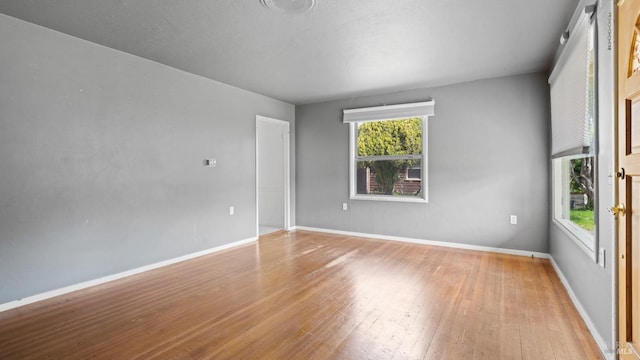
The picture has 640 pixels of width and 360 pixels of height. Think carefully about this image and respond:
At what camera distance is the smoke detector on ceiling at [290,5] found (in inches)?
91.8

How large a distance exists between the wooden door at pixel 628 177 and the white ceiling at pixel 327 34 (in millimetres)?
1181

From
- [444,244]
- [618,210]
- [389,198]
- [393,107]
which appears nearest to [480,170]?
[444,244]

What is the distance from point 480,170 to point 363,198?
1880 mm

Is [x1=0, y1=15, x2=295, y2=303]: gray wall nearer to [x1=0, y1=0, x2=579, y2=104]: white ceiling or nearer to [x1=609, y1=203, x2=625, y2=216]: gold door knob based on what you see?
[x1=0, y1=0, x2=579, y2=104]: white ceiling

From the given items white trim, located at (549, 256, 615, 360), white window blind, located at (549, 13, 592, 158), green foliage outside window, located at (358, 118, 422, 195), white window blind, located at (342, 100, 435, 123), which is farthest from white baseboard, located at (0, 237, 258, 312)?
white window blind, located at (549, 13, 592, 158)

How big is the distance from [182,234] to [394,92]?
3846mm

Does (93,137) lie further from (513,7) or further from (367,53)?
(513,7)

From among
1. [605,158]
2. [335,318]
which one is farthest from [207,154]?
[605,158]

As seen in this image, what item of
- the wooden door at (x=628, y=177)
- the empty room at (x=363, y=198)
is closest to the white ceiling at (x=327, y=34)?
the empty room at (x=363, y=198)

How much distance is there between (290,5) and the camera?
93.9 inches

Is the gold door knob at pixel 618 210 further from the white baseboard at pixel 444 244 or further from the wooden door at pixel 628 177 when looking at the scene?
the white baseboard at pixel 444 244

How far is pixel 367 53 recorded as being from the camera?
3373mm

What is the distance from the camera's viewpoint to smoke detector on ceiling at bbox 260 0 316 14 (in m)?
2.33

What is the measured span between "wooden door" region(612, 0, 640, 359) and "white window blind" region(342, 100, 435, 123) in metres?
3.16
